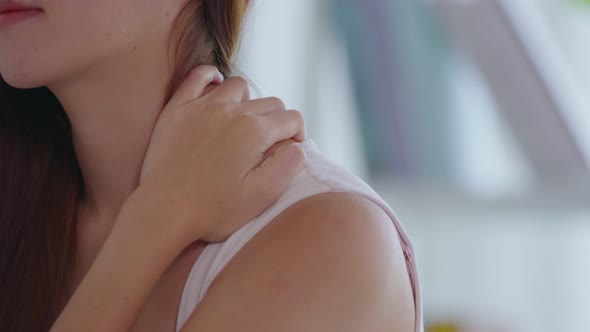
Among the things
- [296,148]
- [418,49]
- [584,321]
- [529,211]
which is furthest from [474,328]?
[296,148]

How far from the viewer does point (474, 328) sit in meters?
2.63

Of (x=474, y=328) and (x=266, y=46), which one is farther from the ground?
(x=266, y=46)

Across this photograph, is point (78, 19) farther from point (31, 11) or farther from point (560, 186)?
point (560, 186)

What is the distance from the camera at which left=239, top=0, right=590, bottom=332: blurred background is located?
8.83 ft

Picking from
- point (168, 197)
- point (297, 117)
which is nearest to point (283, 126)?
point (297, 117)

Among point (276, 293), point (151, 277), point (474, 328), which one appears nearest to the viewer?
point (276, 293)

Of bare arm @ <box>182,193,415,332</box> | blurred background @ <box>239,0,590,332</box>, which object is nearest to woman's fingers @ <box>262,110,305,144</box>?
bare arm @ <box>182,193,415,332</box>

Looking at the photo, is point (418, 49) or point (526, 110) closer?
point (526, 110)

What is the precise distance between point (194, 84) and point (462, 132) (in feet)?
6.70

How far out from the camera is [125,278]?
0.93m

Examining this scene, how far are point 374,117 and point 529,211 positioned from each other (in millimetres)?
563

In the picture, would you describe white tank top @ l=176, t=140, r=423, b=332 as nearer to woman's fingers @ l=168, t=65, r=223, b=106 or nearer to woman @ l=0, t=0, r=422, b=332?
woman @ l=0, t=0, r=422, b=332

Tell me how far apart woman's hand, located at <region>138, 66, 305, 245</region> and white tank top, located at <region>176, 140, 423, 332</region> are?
0.04ft

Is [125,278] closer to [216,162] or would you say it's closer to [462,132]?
[216,162]
